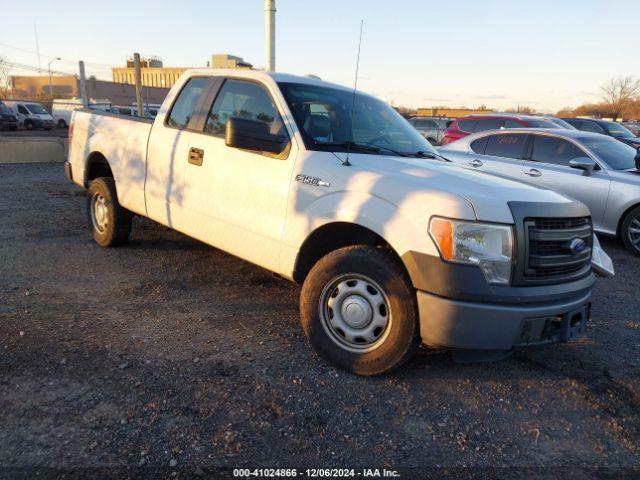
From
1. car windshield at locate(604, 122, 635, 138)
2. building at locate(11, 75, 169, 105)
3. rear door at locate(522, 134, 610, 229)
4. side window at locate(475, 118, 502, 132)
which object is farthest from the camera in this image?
building at locate(11, 75, 169, 105)

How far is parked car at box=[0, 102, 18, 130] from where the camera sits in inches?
1093

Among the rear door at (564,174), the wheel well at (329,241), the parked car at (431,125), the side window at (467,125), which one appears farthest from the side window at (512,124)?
the wheel well at (329,241)

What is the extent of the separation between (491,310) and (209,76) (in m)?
3.22

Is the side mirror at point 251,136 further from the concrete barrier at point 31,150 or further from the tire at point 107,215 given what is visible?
the concrete barrier at point 31,150

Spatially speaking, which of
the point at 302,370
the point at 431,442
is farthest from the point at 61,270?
the point at 431,442

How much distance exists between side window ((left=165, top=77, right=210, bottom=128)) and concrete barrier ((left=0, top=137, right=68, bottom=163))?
1109 cm

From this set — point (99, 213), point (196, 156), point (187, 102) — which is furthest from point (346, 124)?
point (99, 213)

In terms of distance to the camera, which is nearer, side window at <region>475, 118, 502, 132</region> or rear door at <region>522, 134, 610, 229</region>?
rear door at <region>522, 134, 610, 229</region>

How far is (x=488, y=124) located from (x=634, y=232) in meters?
6.34

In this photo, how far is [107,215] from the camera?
5.55 metres

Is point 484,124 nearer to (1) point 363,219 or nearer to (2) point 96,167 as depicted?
(2) point 96,167

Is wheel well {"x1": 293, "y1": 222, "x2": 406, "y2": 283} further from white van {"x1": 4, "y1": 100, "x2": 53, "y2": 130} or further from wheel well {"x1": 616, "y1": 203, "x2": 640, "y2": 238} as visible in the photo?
white van {"x1": 4, "y1": 100, "x2": 53, "y2": 130}

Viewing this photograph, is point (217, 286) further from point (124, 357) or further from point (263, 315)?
point (124, 357)

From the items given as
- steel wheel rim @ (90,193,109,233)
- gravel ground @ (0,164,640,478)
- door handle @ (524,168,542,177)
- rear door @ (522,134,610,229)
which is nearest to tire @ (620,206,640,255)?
rear door @ (522,134,610,229)
